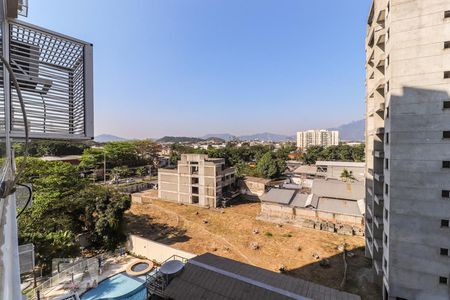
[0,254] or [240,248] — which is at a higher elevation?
[0,254]

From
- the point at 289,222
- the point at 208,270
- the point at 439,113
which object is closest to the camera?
the point at 439,113

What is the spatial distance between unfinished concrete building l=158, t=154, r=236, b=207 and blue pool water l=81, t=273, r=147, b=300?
52.3 ft

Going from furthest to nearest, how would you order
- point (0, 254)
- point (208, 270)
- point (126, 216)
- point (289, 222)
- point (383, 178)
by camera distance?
point (126, 216), point (289, 222), point (383, 178), point (208, 270), point (0, 254)

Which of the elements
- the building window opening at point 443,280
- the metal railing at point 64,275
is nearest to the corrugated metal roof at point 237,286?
the building window opening at point 443,280

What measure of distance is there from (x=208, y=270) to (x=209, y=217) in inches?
595

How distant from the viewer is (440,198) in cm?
975

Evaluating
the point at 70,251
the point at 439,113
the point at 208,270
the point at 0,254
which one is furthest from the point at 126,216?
the point at 439,113

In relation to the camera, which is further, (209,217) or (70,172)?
(209,217)

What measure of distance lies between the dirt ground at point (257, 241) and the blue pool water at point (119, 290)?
504 cm

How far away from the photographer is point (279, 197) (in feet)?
82.1

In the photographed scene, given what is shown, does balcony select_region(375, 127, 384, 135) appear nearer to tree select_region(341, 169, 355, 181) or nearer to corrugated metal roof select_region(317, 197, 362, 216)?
corrugated metal roof select_region(317, 197, 362, 216)

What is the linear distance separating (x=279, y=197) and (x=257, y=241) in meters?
7.31

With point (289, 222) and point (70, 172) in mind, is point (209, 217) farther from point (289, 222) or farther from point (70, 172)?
point (70, 172)

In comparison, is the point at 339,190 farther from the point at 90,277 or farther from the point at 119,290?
the point at 90,277
